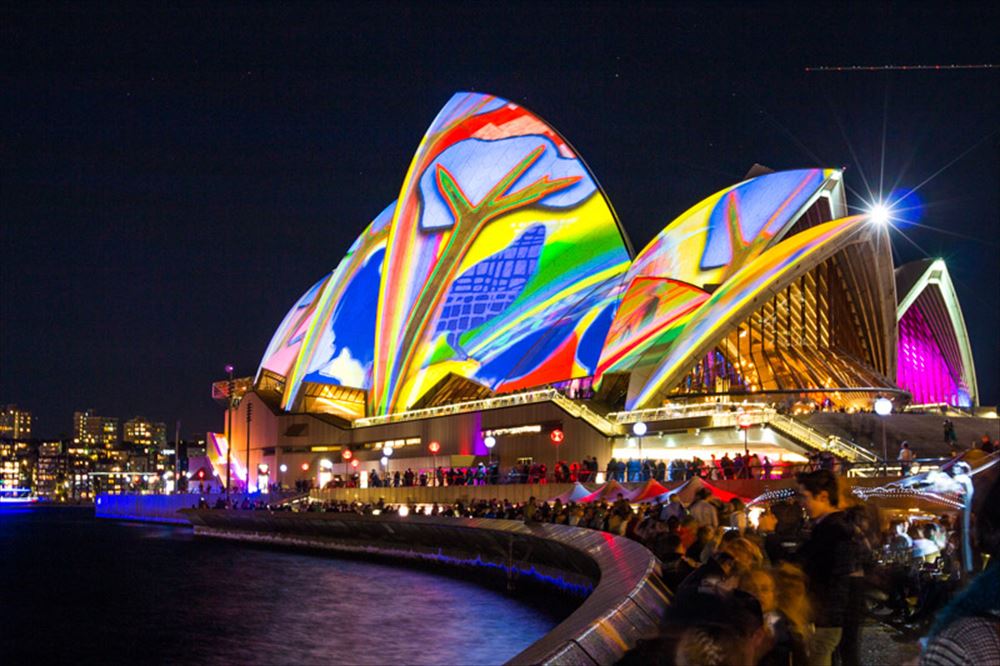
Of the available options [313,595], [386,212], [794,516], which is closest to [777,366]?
[386,212]

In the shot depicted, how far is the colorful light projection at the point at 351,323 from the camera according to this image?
5562cm

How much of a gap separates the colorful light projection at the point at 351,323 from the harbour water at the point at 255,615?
2734cm

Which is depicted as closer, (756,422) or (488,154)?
(756,422)

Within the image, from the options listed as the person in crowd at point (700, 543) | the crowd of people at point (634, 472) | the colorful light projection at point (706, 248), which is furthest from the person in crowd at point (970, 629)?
the colorful light projection at point (706, 248)

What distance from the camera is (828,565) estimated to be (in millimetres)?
5500

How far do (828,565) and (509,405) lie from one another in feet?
119

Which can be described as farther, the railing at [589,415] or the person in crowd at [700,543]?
the railing at [589,415]

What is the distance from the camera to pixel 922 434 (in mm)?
31672

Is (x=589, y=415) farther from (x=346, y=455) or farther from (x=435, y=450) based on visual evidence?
(x=346, y=455)

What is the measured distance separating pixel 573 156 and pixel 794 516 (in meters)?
40.7

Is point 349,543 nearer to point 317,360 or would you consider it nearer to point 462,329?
point 462,329

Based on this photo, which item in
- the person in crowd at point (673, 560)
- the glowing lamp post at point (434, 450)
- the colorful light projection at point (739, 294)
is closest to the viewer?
the person in crowd at point (673, 560)

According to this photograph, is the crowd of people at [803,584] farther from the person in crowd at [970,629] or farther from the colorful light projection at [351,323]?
the colorful light projection at [351,323]

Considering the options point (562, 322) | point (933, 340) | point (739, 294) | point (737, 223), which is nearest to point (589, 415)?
point (739, 294)
